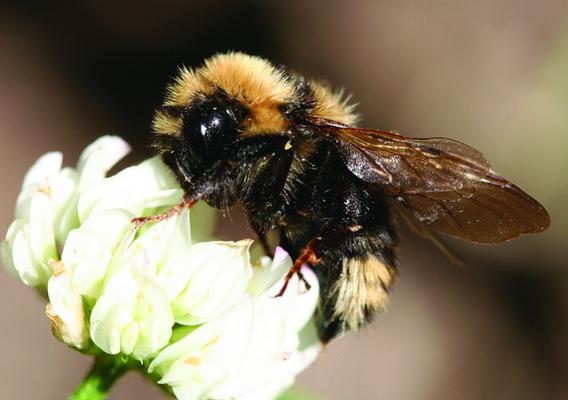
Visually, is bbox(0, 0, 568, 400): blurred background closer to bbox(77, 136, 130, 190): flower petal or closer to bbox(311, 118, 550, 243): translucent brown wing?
bbox(77, 136, 130, 190): flower petal

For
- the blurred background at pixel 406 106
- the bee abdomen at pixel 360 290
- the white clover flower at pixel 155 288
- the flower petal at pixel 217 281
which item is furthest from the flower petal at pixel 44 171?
the blurred background at pixel 406 106

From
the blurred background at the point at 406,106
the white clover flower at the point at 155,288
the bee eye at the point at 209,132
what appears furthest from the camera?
the blurred background at the point at 406,106

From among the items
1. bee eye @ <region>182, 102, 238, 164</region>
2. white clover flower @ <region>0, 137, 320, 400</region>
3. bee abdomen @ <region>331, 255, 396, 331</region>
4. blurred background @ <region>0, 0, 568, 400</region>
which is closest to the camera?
white clover flower @ <region>0, 137, 320, 400</region>

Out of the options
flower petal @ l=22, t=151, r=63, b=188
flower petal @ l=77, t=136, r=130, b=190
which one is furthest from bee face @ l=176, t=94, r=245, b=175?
flower petal @ l=22, t=151, r=63, b=188

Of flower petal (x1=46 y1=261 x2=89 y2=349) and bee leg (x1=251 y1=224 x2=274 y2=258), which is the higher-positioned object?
bee leg (x1=251 y1=224 x2=274 y2=258)

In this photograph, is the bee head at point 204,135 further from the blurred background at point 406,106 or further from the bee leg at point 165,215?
the blurred background at point 406,106

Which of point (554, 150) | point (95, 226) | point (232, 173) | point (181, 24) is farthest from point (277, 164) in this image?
point (181, 24)

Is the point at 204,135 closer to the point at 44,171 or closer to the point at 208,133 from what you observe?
the point at 208,133
